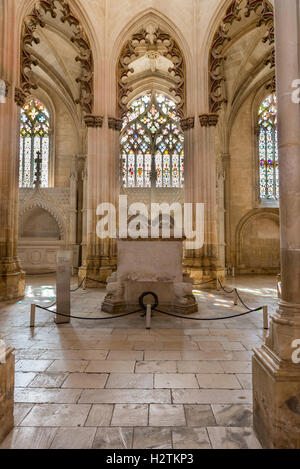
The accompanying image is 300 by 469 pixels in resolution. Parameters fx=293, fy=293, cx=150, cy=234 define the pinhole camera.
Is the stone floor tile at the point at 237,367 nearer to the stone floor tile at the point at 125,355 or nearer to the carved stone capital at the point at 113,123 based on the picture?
the stone floor tile at the point at 125,355

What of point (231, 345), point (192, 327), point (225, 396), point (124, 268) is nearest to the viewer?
point (225, 396)

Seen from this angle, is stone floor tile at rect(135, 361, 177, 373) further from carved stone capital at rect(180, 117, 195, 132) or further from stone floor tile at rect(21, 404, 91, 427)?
carved stone capital at rect(180, 117, 195, 132)

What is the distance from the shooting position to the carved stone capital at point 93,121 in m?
10.6

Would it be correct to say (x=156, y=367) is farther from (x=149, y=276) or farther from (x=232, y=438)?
(x=149, y=276)

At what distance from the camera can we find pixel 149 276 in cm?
659

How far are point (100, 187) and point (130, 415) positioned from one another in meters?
8.87

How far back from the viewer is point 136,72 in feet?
56.4
